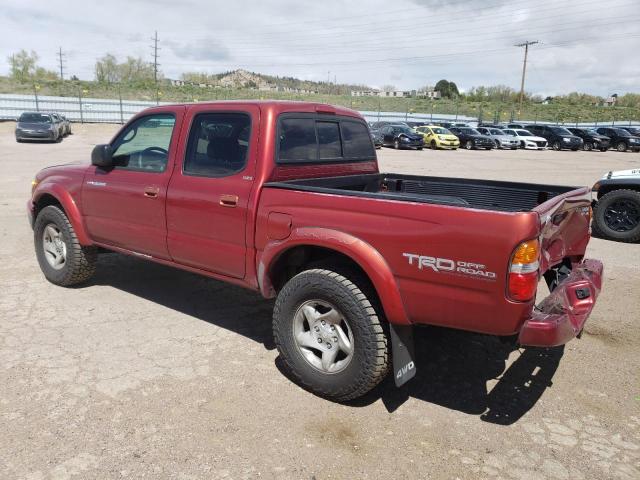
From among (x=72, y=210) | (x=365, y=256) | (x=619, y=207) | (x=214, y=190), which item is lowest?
(x=619, y=207)

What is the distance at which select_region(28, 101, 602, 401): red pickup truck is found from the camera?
109 inches

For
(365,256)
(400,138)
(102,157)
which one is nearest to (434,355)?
(365,256)

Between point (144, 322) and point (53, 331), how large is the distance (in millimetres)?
694

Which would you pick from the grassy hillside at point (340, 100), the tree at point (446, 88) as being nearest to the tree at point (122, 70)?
the grassy hillside at point (340, 100)

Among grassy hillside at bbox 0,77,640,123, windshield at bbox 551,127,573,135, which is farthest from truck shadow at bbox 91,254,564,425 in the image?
grassy hillside at bbox 0,77,640,123

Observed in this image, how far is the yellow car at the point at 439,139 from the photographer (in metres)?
31.0

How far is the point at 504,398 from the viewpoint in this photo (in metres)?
3.50

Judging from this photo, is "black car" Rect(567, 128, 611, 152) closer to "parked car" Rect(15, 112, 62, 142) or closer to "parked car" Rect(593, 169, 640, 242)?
"parked car" Rect(593, 169, 640, 242)

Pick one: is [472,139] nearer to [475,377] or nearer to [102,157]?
[102,157]

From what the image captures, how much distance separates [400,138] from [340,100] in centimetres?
3109

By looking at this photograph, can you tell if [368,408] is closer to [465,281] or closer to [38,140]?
[465,281]

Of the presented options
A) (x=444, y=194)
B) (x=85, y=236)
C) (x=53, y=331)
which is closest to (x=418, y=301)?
(x=444, y=194)

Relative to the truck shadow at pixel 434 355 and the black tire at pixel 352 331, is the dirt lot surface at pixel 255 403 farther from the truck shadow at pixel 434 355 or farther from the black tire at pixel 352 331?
the black tire at pixel 352 331

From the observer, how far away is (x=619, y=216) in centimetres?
816
